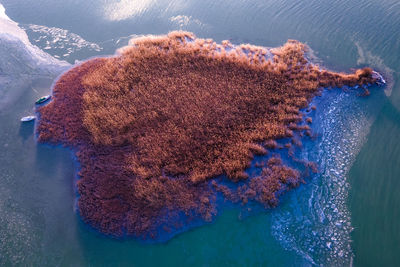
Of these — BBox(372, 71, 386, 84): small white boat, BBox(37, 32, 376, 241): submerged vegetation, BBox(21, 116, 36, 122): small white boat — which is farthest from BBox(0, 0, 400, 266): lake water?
BBox(37, 32, 376, 241): submerged vegetation

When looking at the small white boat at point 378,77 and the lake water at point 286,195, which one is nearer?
the lake water at point 286,195

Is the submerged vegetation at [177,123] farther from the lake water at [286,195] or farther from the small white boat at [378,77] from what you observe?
the lake water at [286,195]

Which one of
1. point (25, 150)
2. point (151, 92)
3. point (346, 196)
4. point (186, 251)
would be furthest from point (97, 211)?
point (346, 196)

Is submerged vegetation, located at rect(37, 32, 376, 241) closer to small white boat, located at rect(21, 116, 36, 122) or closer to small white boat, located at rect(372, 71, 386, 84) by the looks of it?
small white boat, located at rect(372, 71, 386, 84)

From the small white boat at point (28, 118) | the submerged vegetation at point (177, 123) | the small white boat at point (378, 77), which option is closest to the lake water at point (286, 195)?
the small white boat at point (28, 118)

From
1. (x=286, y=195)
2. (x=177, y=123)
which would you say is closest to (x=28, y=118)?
(x=177, y=123)

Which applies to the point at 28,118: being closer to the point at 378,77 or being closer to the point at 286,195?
the point at 286,195

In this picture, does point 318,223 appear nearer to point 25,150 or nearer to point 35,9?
point 25,150
